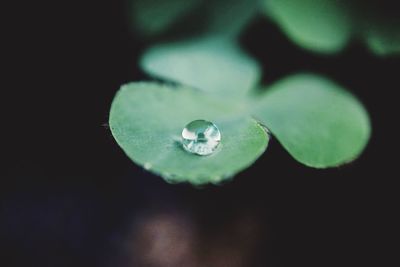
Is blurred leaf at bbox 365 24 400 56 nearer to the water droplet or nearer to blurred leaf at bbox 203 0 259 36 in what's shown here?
blurred leaf at bbox 203 0 259 36

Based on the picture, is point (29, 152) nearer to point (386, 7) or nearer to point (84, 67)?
→ point (84, 67)

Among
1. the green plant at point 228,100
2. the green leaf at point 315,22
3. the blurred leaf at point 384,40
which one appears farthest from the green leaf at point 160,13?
the blurred leaf at point 384,40

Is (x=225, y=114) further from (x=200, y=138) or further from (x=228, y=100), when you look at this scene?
(x=200, y=138)

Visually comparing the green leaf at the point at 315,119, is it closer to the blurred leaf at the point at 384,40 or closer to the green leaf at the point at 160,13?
the blurred leaf at the point at 384,40

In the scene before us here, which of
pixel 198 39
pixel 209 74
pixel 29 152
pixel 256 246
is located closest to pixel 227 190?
pixel 256 246

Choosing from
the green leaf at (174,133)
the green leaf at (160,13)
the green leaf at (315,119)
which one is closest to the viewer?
the green leaf at (174,133)

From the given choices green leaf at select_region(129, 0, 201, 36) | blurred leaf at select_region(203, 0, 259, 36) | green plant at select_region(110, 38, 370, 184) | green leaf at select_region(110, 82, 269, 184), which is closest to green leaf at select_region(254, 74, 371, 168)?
green plant at select_region(110, 38, 370, 184)
